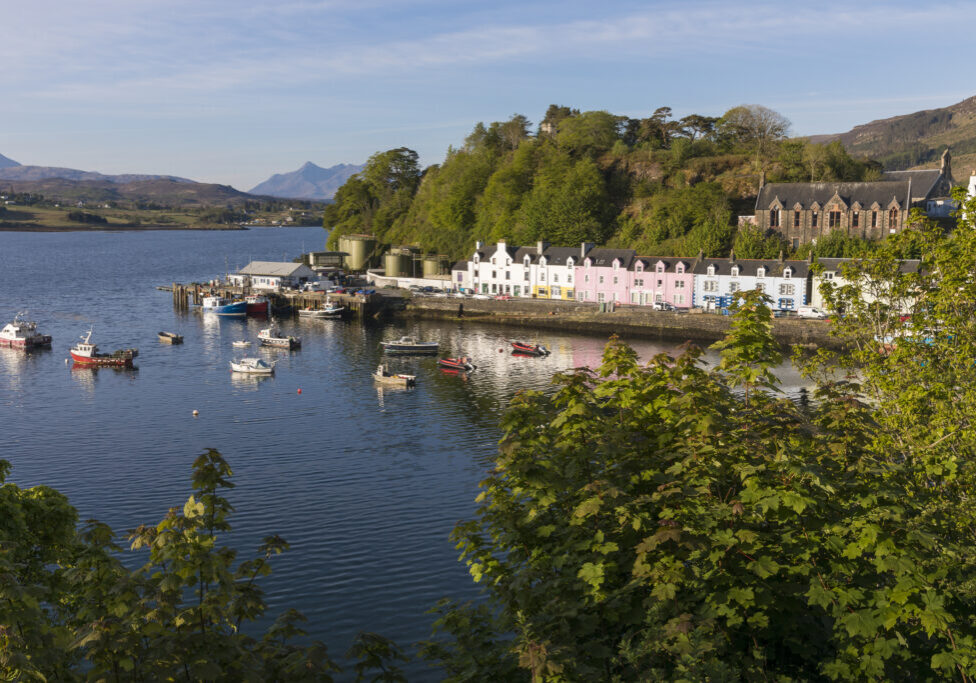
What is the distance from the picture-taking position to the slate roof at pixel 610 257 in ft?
308

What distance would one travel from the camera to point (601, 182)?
11794 cm

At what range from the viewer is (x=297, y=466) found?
4250cm

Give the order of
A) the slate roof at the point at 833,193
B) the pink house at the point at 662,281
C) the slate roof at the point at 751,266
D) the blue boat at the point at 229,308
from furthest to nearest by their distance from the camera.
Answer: the blue boat at the point at 229,308
the slate roof at the point at 833,193
the pink house at the point at 662,281
the slate roof at the point at 751,266

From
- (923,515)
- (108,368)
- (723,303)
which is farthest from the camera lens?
(723,303)

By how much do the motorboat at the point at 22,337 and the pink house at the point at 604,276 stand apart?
59151 mm

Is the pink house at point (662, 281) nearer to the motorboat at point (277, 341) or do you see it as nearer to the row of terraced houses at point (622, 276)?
the row of terraced houses at point (622, 276)

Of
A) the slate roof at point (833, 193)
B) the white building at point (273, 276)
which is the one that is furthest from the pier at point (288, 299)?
the slate roof at point (833, 193)

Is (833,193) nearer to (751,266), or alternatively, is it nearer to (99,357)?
(751,266)

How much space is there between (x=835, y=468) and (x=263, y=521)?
88.6 ft

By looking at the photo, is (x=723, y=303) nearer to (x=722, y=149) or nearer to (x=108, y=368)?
(x=722, y=149)

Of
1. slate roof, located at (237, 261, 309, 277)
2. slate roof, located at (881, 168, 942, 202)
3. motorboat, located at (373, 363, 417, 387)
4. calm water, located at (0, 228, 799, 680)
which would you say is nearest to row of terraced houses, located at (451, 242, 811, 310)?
calm water, located at (0, 228, 799, 680)

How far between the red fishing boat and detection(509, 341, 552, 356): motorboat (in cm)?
3475

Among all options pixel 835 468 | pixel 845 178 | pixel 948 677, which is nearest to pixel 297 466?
pixel 835 468

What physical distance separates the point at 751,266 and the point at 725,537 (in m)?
79.5
